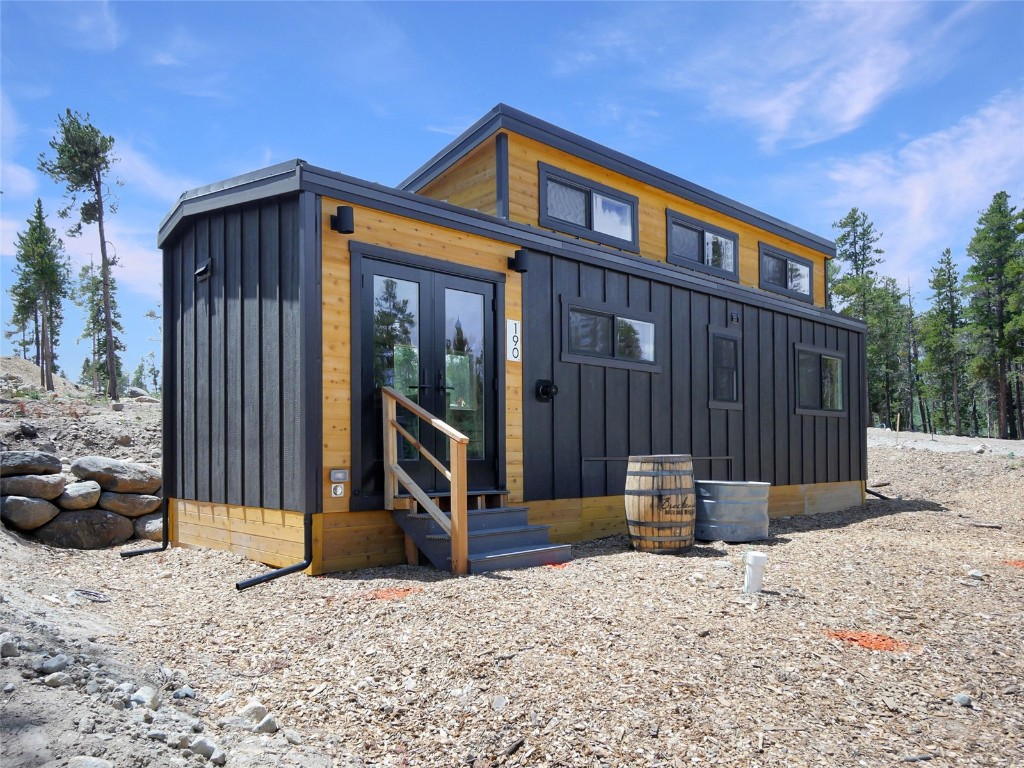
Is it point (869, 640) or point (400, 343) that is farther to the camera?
point (400, 343)

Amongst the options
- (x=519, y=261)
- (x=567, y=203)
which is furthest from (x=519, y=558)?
(x=567, y=203)

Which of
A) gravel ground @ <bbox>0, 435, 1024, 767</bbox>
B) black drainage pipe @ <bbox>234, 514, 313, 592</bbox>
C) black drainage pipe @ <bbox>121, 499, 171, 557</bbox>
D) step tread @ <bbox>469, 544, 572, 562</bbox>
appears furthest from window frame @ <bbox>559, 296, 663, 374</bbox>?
black drainage pipe @ <bbox>121, 499, 171, 557</bbox>

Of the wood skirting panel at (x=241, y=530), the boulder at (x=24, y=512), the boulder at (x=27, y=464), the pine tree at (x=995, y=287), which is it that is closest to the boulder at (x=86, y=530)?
the boulder at (x=24, y=512)

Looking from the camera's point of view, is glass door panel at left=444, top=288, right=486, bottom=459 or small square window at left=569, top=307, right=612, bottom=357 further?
small square window at left=569, top=307, right=612, bottom=357

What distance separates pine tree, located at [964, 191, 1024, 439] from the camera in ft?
107

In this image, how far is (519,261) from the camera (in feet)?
23.0

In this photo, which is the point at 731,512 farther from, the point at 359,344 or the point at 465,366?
the point at 359,344

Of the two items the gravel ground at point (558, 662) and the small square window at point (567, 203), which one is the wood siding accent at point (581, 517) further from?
the small square window at point (567, 203)

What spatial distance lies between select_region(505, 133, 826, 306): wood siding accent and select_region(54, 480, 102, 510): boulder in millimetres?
5763

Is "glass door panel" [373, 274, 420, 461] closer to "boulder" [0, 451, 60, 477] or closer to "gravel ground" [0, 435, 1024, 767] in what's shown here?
"gravel ground" [0, 435, 1024, 767]

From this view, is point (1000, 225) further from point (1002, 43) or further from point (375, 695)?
point (375, 695)

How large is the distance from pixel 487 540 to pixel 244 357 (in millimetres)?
2813

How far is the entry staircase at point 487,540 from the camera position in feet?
17.7

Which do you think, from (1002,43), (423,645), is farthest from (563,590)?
(1002,43)
